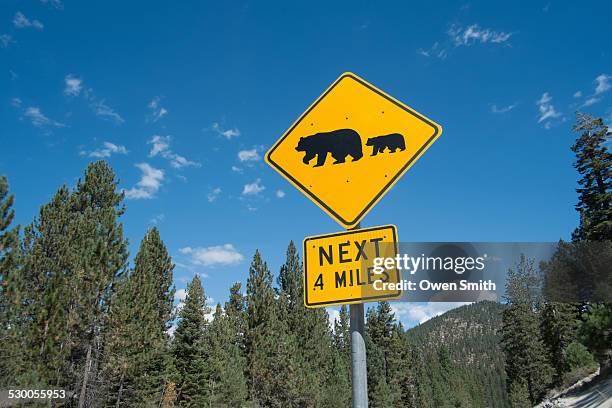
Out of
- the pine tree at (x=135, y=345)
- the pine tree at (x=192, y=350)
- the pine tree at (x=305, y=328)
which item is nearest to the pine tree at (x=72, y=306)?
the pine tree at (x=135, y=345)

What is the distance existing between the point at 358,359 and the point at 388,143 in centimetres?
116

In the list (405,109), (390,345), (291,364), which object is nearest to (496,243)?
(405,109)

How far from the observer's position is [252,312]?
4681 cm

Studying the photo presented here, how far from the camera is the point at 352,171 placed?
2.53 meters

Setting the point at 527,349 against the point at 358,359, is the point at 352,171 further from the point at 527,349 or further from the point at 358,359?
the point at 527,349

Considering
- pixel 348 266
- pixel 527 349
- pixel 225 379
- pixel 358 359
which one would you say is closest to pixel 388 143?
pixel 348 266

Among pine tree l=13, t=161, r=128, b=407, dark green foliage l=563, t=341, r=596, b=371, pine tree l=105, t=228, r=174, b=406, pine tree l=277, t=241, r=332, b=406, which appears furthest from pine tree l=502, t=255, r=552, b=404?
pine tree l=13, t=161, r=128, b=407

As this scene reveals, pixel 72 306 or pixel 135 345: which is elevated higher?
pixel 72 306

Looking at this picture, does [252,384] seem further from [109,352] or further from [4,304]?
[4,304]

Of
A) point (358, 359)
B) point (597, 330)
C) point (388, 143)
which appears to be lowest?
point (358, 359)

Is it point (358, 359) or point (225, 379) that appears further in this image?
point (225, 379)

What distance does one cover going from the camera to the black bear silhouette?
256 centimetres

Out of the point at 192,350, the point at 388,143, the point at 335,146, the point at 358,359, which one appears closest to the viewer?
the point at 358,359

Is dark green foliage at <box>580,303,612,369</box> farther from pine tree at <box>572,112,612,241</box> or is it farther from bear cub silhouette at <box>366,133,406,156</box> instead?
bear cub silhouette at <box>366,133,406,156</box>
